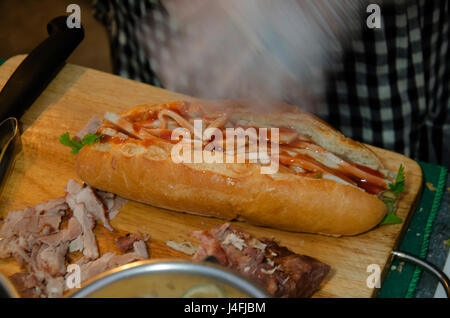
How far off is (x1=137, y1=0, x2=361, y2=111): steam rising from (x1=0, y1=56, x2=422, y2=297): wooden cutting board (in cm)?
38

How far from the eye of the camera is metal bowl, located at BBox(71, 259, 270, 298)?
1888 mm

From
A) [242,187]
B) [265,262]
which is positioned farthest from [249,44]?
[265,262]

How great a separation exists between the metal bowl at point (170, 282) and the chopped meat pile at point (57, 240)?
66cm

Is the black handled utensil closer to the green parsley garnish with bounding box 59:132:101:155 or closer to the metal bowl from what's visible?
the green parsley garnish with bounding box 59:132:101:155

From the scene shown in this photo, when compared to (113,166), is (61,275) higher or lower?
lower

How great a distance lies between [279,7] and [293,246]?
1.34m

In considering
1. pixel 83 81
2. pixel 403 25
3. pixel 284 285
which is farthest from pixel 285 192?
pixel 83 81

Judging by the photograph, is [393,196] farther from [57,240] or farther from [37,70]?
[37,70]

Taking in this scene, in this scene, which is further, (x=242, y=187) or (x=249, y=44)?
(x=249, y=44)

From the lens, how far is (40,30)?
6043 mm

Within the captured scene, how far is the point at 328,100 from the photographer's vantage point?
3727 mm

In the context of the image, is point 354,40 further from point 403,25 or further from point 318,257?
point 318,257

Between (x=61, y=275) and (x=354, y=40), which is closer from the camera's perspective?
(x=61, y=275)

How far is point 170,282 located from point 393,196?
59.1 inches
